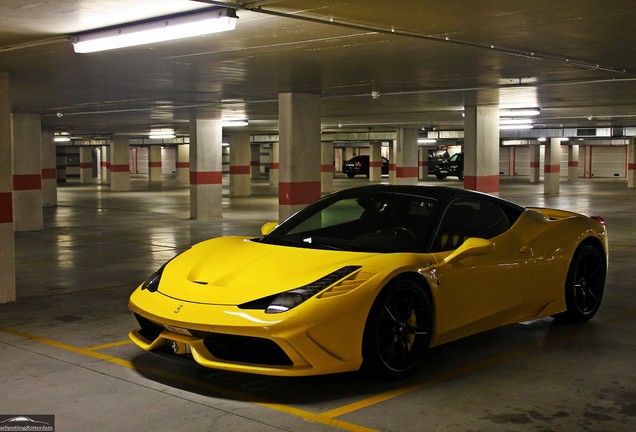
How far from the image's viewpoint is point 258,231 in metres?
16.4

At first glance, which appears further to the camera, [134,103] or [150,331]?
[134,103]

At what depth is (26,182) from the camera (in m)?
18.1

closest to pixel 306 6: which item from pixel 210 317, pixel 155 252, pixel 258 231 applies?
pixel 210 317

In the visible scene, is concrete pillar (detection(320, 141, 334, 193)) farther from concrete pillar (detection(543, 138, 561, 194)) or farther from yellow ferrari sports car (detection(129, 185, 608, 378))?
yellow ferrari sports car (detection(129, 185, 608, 378))

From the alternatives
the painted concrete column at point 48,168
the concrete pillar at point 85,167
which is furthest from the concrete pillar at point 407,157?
the concrete pillar at point 85,167

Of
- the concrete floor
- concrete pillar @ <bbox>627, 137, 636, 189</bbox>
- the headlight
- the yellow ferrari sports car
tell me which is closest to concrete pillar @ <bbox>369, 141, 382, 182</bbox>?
concrete pillar @ <bbox>627, 137, 636, 189</bbox>

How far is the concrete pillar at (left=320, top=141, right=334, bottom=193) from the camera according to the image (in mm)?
34891

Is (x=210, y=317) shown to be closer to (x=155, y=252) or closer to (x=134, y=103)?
(x=155, y=252)

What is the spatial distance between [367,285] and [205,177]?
1661 cm

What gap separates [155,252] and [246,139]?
19263 millimetres

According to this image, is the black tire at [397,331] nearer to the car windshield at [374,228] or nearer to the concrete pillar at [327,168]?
the car windshield at [374,228]

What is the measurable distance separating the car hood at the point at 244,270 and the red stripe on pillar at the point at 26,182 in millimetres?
13598

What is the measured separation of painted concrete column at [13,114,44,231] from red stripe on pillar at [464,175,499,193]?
1007cm
